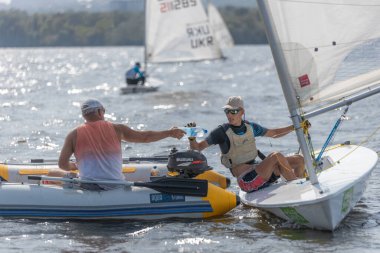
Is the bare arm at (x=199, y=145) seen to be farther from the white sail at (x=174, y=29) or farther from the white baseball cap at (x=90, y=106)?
the white sail at (x=174, y=29)

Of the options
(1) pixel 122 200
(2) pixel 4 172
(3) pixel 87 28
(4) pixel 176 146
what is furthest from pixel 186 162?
(3) pixel 87 28

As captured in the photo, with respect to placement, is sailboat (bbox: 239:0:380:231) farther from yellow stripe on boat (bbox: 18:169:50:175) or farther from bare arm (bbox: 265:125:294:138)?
yellow stripe on boat (bbox: 18:169:50:175)

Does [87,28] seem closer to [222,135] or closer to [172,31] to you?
[172,31]

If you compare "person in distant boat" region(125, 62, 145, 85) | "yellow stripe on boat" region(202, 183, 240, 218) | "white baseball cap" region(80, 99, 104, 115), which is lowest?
"yellow stripe on boat" region(202, 183, 240, 218)

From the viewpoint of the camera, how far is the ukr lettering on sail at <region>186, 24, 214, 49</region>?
3004 centimetres

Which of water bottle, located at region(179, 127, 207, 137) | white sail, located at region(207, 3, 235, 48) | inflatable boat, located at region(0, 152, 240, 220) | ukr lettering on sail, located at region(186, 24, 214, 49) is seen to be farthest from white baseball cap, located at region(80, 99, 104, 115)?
white sail, located at region(207, 3, 235, 48)

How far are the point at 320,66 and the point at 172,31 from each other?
20.8 meters

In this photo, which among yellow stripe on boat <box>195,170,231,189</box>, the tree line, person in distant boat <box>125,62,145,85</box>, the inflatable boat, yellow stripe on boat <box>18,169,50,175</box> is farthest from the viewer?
the tree line

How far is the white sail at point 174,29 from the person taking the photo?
28.8 meters

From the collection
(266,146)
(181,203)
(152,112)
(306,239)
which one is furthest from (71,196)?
(152,112)

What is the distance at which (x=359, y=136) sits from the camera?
16.9 meters

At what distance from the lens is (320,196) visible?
814 centimetres

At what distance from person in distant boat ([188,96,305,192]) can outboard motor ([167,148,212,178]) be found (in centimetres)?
15

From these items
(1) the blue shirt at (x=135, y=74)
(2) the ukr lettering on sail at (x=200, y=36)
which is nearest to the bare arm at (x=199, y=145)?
(1) the blue shirt at (x=135, y=74)
